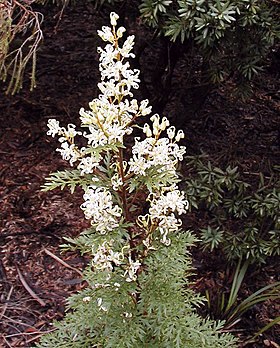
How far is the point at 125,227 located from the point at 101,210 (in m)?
0.15

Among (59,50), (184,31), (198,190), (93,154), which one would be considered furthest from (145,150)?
(59,50)

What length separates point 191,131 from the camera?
13.6 ft

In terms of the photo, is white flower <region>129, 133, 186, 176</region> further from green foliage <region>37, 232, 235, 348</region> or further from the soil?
the soil

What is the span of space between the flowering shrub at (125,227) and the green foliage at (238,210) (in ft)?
3.04

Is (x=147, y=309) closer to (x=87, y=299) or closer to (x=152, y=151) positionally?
(x=87, y=299)

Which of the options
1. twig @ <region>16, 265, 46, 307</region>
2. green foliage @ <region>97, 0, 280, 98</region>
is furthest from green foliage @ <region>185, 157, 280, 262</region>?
twig @ <region>16, 265, 46, 307</region>

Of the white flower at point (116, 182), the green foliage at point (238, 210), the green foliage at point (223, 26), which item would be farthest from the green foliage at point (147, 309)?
the green foliage at point (238, 210)

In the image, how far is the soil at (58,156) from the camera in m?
3.04

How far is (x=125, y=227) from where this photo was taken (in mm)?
1732

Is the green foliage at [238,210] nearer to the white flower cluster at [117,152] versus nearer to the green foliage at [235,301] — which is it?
the green foliage at [235,301]

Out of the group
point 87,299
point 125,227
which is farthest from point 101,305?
point 125,227

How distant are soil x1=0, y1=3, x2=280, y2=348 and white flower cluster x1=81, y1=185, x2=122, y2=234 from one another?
140cm

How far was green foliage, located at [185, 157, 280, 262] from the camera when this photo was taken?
2906 millimetres

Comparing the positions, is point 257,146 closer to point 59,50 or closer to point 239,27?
point 239,27
